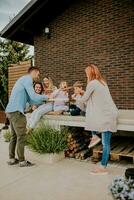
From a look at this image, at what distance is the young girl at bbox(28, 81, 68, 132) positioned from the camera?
6.54 metres

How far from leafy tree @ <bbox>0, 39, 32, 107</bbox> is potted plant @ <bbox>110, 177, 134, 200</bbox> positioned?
11.1 metres

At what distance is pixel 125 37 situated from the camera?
27.7 feet

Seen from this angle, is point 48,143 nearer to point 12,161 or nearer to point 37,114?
point 12,161

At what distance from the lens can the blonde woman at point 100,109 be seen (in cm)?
507

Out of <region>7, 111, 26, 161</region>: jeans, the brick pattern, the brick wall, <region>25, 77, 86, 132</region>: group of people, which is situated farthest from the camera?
the brick pattern

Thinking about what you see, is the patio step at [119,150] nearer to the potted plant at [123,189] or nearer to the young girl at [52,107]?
the young girl at [52,107]

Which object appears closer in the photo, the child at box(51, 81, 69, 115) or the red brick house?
the child at box(51, 81, 69, 115)

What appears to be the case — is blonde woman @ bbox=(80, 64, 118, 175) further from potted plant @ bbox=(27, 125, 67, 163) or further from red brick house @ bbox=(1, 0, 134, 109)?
red brick house @ bbox=(1, 0, 134, 109)

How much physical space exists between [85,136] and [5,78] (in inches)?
338

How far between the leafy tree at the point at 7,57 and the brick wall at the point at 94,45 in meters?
4.44

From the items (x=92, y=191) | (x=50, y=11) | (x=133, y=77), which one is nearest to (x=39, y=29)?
(x=50, y=11)

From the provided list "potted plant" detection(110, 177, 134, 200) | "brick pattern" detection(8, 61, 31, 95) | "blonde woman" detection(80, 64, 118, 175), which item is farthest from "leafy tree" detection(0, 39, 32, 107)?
"potted plant" detection(110, 177, 134, 200)

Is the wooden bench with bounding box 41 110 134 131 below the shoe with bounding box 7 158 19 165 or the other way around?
the other way around

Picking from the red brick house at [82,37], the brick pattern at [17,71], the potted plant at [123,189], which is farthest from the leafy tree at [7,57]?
the potted plant at [123,189]
